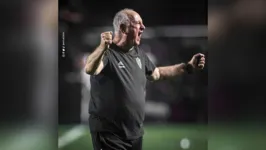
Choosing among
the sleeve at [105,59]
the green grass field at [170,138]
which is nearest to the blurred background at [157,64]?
the green grass field at [170,138]

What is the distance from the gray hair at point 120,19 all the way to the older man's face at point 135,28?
3 centimetres

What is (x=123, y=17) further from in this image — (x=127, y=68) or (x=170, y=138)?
(x=170, y=138)

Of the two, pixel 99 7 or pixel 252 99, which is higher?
pixel 99 7

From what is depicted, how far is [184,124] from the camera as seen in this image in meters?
1.78

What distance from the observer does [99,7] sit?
179cm

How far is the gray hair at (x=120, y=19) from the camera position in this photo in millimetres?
1768

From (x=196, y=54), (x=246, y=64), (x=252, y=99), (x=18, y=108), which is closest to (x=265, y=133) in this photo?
(x=252, y=99)

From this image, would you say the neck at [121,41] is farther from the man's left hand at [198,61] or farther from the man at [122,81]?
the man's left hand at [198,61]

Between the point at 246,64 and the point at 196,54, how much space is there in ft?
0.88

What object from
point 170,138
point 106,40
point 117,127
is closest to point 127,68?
point 106,40

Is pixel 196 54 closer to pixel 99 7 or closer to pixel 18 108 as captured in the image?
pixel 99 7

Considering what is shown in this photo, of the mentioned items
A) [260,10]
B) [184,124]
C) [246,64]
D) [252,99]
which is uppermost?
[260,10]

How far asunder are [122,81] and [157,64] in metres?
0.22

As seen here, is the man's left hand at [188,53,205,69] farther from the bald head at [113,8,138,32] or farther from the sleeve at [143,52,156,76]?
the bald head at [113,8,138,32]
